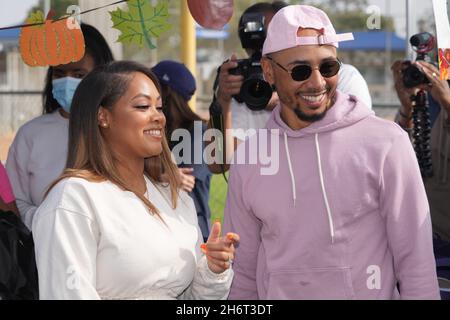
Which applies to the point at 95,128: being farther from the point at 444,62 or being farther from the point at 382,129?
the point at 444,62

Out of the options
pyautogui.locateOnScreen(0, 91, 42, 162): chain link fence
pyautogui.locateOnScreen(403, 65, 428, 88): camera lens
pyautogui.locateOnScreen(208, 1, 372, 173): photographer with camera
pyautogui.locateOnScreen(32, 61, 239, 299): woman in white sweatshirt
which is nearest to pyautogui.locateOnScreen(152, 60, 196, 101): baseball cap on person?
pyautogui.locateOnScreen(208, 1, 372, 173): photographer with camera

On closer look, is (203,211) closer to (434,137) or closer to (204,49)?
(434,137)

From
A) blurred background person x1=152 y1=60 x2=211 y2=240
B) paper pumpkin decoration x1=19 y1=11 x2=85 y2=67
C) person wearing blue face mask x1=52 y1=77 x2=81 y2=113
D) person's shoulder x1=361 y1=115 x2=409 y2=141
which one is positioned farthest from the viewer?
blurred background person x1=152 y1=60 x2=211 y2=240

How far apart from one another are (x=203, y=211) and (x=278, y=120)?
1466 mm

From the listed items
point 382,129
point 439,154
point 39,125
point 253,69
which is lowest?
point 439,154

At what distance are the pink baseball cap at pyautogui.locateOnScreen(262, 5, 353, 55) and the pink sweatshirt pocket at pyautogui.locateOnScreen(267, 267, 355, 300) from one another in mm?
728

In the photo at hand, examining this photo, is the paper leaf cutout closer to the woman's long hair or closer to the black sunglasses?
the woman's long hair

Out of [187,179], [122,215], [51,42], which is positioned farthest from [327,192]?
[51,42]

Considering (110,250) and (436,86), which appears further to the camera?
(436,86)

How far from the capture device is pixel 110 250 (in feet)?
7.91

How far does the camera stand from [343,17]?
4581 cm

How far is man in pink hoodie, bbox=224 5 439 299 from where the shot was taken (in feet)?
8.34

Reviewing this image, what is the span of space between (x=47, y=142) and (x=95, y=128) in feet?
4.50

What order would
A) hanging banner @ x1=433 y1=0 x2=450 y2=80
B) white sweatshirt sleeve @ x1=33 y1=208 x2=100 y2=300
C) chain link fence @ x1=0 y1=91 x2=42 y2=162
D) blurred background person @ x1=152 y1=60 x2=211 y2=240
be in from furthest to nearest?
chain link fence @ x1=0 y1=91 x2=42 y2=162 → blurred background person @ x1=152 y1=60 x2=211 y2=240 → hanging banner @ x1=433 y1=0 x2=450 y2=80 → white sweatshirt sleeve @ x1=33 y1=208 x2=100 y2=300
